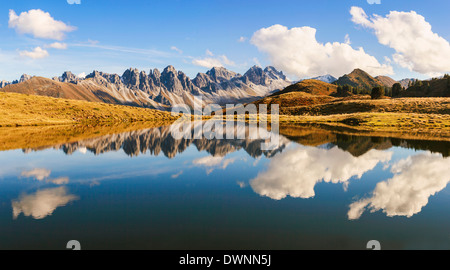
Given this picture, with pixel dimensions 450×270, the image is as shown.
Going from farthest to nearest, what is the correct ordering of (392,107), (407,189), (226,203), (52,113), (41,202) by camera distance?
(392,107) < (52,113) < (407,189) < (41,202) < (226,203)

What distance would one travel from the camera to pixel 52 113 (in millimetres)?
140625

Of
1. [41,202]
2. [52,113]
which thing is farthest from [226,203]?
[52,113]

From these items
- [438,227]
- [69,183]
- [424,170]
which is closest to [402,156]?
[424,170]

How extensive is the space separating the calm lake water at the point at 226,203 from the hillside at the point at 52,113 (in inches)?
3915

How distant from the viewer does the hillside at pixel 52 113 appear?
385 feet

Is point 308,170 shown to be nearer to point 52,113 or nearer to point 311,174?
point 311,174

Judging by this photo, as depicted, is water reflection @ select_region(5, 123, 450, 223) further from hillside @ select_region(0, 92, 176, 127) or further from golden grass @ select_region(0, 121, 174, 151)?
hillside @ select_region(0, 92, 176, 127)

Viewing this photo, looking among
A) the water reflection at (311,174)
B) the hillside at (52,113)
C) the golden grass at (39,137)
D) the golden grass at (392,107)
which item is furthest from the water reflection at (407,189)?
the hillside at (52,113)

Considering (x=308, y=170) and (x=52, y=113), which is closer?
(x=308, y=170)

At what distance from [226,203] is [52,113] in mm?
156071

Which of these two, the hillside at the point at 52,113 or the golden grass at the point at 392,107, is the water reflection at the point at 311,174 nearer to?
the hillside at the point at 52,113
